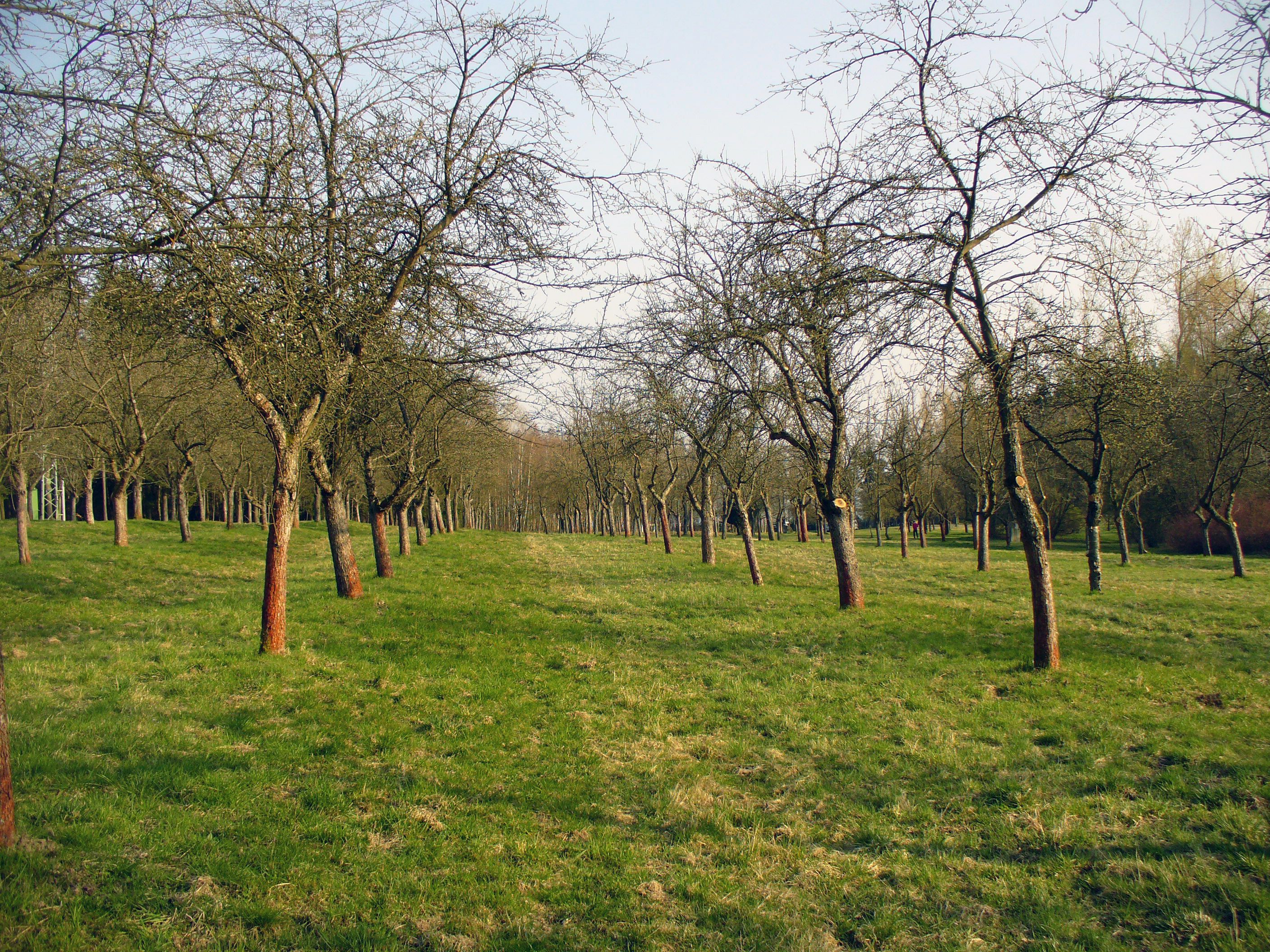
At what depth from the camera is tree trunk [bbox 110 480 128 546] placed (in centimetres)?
2116

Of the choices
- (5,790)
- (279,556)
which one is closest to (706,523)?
(279,556)

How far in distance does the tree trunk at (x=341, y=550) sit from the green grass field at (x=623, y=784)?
1092 millimetres

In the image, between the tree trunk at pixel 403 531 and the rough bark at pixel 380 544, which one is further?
the tree trunk at pixel 403 531

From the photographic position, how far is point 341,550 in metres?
12.5

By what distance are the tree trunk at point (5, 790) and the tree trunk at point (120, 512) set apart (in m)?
21.8

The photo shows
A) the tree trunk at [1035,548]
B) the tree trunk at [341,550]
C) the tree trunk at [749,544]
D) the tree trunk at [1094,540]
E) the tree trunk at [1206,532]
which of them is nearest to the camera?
the tree trunk at [1035,548]

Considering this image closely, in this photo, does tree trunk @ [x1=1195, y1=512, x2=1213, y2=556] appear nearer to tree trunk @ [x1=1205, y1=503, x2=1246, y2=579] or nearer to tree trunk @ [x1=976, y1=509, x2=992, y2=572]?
tree trunk @ [x1=1205, y1=503, x2=1246, y2=579]

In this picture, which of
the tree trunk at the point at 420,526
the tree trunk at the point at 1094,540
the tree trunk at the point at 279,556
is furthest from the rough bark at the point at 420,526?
the tree trunk at the point at 1094,540

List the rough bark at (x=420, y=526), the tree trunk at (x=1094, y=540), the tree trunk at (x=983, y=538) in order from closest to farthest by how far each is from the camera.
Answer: the tree trunk at (x=1094, y=540) → the tree trunk at (x=983, y=538) → the rough bark at (x=420, y=526)

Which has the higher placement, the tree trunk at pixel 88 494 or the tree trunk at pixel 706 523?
the tree trunk at pixel 88 494

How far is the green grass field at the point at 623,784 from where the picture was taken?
360cm

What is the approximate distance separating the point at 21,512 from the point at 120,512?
4646 mm

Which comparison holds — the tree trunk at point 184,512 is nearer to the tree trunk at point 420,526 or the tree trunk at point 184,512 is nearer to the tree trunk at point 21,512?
the tree trunk at point 21,512

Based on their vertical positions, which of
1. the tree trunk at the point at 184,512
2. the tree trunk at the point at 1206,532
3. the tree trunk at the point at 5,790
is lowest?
the tree trunk at the point at 1206,532
